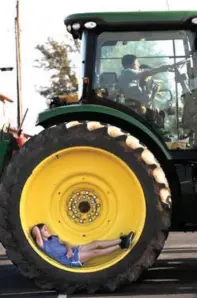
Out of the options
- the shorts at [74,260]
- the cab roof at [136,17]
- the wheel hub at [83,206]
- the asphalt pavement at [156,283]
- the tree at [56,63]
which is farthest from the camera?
the tree at [56,63]

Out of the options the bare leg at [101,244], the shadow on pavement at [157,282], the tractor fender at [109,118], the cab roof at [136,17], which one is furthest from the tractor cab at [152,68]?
the shadow on pavement at [157,282]

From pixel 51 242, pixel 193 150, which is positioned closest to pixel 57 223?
pixel 51 242

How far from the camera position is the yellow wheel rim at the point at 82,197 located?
19.0ft

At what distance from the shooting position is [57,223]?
19.2 ft

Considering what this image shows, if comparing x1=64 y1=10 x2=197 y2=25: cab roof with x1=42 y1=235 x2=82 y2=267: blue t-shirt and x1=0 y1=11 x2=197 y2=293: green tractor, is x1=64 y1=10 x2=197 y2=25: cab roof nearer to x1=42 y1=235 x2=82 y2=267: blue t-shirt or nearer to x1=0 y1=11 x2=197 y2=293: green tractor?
x1=0 y1=11 x2=197 y2=293: green tractor

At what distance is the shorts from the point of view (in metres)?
5.72

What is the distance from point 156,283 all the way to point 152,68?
209cm

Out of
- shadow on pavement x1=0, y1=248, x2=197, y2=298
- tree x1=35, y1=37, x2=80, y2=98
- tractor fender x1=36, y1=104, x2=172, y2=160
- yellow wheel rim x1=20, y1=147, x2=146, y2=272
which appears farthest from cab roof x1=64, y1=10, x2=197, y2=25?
tree x1=35, y1=37, x2=80, y2=98

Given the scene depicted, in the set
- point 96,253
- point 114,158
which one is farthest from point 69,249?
point 114,158

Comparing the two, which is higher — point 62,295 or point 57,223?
point 57,223

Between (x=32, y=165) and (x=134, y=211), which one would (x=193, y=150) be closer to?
(x=134, y=211)

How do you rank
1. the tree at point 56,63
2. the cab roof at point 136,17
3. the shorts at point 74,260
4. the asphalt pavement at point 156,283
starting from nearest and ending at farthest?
the asphalt pavement at point 156,283 → the shorts at point 74,260 → the cab roof at point 136,17 → the tree at point 56,63

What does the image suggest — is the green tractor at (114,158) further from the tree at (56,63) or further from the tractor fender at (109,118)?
the tree at (56,63)

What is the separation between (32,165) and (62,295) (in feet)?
3.94
